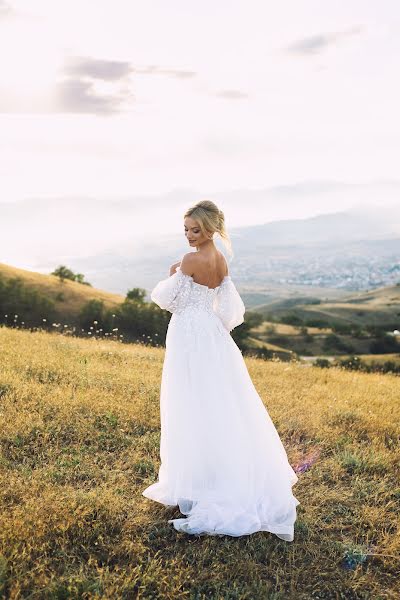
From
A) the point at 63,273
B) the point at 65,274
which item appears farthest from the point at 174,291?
the point at 65,274

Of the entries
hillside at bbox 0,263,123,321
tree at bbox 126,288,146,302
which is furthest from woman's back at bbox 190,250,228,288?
tree at bbox 126,288,146,302

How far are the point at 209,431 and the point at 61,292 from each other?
68510 millimetres

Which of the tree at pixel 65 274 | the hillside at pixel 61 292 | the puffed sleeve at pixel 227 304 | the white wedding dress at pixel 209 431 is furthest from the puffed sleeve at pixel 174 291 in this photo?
the tree at pixel 65 274

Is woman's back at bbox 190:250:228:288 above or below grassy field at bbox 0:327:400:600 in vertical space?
above

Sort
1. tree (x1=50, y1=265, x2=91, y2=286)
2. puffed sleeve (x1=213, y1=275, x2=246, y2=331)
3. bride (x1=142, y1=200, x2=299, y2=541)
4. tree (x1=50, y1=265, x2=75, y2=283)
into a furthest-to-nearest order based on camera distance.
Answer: tree (x1=50, y1=265, x2=91, y2=286) → tree (x1=50, y1=265, x2=75, y2=283) → puffed sleeve (x1=213, y1=275, x2=246, y2=331) → bride (x1=142, y1=200, x2=299, y2=541)

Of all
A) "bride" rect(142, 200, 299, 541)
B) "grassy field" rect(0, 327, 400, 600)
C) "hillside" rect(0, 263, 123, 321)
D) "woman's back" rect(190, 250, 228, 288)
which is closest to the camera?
"grassy field" rect(0, 327, 400, 600)

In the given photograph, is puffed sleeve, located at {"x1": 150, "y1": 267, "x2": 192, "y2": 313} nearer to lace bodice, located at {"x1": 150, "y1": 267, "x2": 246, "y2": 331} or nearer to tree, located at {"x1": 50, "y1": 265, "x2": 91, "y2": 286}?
lace bodice, located at {"x1": 150, "y1": 267, "x2": 246, "y2": 331}

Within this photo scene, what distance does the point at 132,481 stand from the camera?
25.9 ft

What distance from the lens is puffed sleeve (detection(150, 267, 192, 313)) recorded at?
709cm

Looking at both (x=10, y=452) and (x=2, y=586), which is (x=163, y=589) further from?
(x=10, y=452)

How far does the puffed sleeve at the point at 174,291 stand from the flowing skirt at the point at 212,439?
23 cm

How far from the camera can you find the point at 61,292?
72375 mm

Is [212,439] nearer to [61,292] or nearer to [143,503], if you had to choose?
[143,503]

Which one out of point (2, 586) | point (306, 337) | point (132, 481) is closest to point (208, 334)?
point (132, 481)
